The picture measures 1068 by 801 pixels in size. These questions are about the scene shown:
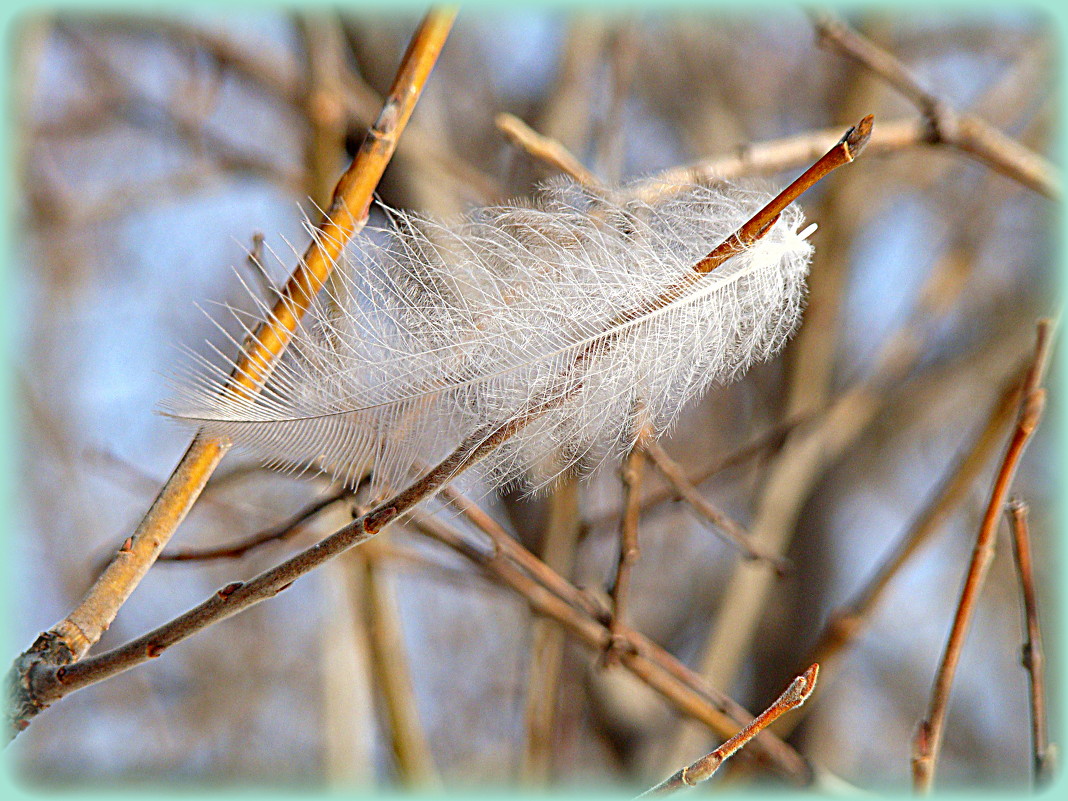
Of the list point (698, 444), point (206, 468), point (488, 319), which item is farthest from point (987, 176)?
point (206, 468)

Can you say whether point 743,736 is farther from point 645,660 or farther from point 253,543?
point 253,543

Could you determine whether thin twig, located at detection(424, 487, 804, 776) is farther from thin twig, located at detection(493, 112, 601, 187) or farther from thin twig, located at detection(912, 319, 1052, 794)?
thin twig, located at detection(493, 112, 601, 187)

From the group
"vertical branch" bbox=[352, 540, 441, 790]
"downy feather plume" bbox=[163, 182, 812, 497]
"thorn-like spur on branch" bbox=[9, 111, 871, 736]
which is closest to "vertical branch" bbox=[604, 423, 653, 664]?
"downy feather plume" bbox=[163, 182, 812, 497]

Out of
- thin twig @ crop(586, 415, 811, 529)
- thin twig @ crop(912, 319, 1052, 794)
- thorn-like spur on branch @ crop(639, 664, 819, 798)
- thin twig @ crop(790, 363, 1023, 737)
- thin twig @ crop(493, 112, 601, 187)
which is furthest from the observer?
thin twig @ crop(586, 415, 811, 529)

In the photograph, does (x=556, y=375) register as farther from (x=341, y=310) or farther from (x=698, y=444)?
(x=698, y=444)

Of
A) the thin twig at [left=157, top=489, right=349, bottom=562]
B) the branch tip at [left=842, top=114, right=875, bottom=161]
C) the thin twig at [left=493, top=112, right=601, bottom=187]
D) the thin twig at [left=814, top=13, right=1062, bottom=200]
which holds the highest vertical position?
the thin twig at [left=814, top=13, right=1062, bottom=200]

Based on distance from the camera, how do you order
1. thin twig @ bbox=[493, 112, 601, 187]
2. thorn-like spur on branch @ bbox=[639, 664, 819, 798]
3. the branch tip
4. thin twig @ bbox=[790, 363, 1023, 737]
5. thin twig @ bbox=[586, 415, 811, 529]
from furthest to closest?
thin twig @ bbox=[586, 415, 811, 529] < thin twig @ bbox=[790, 363, 1023, 737] < thin twig @ bbox=[493, 112, 601, 187] < thorn-like spur on branch @ bbox=[639, 664, 819, 798] < the branch tip

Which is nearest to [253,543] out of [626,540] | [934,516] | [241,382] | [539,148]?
[241,382]
